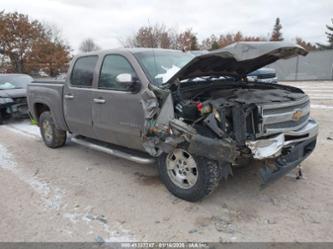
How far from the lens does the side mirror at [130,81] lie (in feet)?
12.6

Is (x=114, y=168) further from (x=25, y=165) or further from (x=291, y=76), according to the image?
(x=291, y=76)

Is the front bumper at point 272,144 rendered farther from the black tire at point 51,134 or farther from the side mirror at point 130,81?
the black tire at point 51,134

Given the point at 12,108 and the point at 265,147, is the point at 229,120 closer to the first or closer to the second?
the point at 265,147

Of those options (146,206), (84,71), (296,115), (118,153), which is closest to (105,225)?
(146,206)

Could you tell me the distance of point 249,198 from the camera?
3727 mm

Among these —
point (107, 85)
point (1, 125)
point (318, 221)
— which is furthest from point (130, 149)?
point (1, 125)

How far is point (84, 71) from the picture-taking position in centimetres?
505

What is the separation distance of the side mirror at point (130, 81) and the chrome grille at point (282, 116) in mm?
1651

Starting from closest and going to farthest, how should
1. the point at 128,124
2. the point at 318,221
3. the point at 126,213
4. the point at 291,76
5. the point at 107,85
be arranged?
the point at 318,221 → the point at 126,213 → the point at 128,124 → the point at 107,85 → the point at 291,76

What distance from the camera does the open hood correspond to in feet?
10.6

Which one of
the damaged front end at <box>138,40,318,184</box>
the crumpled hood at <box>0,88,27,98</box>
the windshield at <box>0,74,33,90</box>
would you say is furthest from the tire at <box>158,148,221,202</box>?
the windshield at <box>0,74,33,90</box>

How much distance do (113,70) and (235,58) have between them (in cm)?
199

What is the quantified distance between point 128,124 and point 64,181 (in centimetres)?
141

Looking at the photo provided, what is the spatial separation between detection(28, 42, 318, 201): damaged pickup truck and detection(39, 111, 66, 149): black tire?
1.18 m
